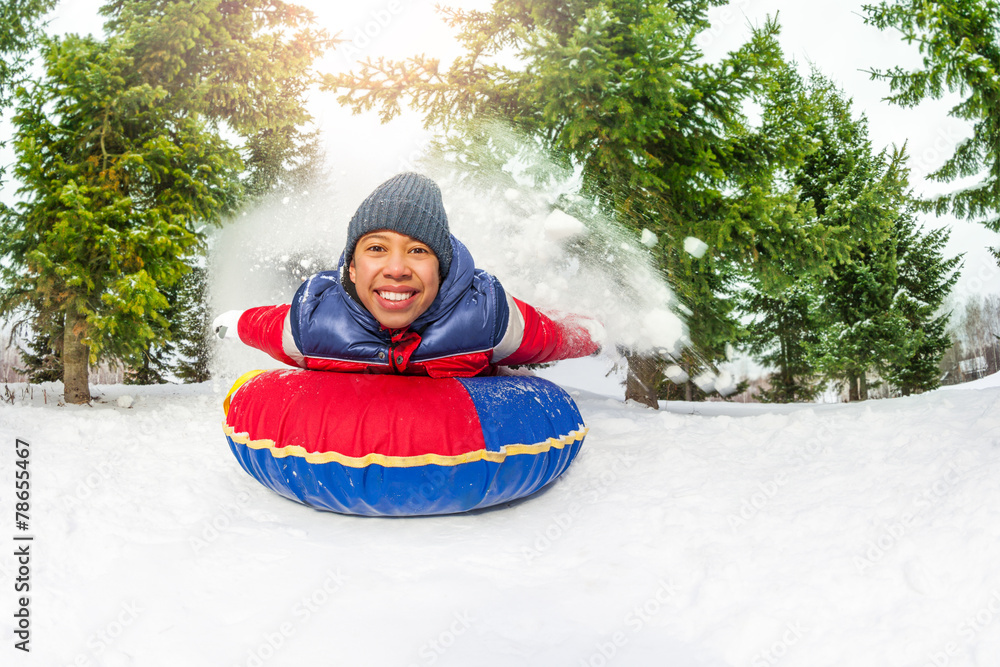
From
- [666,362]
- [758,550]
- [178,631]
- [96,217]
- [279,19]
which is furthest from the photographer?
[279,19]

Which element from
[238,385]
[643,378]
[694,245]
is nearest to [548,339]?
[238,385]

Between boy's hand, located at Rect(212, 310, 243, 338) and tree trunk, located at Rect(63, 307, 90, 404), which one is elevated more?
boy's hand, located at Rect(212, 310, 243, 338)

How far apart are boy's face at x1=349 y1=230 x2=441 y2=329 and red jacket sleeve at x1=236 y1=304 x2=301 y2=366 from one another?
27.0 inches

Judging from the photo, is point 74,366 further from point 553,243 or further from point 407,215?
point 407,215

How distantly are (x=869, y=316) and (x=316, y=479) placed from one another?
11314 millimetres

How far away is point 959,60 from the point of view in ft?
19.0

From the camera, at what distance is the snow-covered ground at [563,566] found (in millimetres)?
1614

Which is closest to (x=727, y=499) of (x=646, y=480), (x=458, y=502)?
(x=646, y=480)

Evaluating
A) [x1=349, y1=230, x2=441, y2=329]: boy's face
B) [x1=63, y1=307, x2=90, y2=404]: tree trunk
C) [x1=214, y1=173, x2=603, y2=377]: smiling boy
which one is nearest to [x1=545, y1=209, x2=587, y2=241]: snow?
[x1=214, y1=173, x2=603, y2=377]: smiling boy

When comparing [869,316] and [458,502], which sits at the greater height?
[869,316]

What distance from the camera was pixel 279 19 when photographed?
846cm

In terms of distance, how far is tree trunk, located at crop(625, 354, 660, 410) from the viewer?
6891 mm

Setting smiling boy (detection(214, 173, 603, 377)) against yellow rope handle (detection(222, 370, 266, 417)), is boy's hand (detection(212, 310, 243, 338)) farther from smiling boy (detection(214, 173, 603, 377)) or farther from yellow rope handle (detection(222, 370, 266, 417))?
smiling boy (detection(214, 173, 603, 377))

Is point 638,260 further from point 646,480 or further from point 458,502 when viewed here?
point 458,502
